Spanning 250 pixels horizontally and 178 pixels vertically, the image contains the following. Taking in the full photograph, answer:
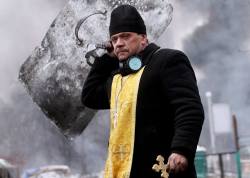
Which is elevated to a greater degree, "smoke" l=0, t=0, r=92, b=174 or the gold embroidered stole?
"smoke" l=0, t=0, r=92, b=174

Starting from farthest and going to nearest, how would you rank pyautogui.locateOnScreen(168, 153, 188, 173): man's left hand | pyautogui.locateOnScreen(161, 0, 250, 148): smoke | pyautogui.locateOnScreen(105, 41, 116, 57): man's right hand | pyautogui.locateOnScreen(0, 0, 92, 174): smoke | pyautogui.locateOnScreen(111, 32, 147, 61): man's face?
pyautogui.locateOnScreen(161, 0, 250, 148): smoke → pyautogui.locateOnScreen(0, 0, 92, 174): smoke → pyautogui.locateOnScreen(105, 41, 116, 57): man's right hand → pyautogui.locateOnScreen(111, 32, 147, 61): man's face → pyautogui.locateOnScreen(168, 153, 188, 173): man's left hand

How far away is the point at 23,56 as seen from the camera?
4.11 metres

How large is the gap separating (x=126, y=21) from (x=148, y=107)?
0.34m

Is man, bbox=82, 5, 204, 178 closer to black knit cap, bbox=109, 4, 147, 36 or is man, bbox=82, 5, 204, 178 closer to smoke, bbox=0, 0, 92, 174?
black knit cap, bbox=109, 4, 147, 36

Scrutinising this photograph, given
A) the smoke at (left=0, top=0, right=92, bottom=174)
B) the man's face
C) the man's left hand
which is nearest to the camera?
the man's left hand

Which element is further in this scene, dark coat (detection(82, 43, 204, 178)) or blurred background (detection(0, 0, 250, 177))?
blurred background (detection(0, 0, 250, 177))

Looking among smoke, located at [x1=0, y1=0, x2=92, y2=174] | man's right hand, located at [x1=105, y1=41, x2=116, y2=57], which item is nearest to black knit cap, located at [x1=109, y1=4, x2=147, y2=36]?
man's right hand, located at [x1=105, y1=41, x2=116, y2=57]

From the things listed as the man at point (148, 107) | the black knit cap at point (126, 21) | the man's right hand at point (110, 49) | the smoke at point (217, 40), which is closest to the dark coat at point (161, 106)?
the man at point (148, 107)

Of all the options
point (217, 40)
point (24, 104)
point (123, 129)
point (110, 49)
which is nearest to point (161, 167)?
point (123, 129)

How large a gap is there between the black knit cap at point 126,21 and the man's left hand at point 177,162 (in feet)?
1.66

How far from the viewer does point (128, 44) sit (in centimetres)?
210

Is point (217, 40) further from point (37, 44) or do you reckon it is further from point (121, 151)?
point (121, 151)

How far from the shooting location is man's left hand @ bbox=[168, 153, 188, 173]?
72.2 inches

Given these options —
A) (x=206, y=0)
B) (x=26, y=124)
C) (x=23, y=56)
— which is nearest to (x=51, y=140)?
(x=26, y=124)
